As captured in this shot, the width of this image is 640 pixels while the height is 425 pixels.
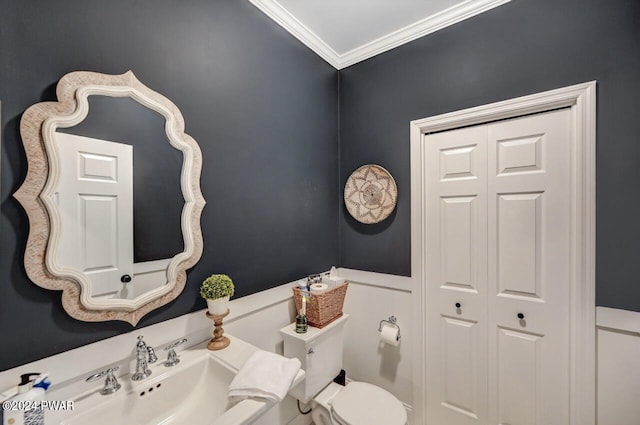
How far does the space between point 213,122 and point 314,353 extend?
1414 mm

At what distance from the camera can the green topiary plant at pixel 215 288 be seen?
3.82 ft

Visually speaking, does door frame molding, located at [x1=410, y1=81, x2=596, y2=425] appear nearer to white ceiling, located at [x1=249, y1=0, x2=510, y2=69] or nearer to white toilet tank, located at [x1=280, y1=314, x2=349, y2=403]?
white ceiling, located at [x1=249, y1=0, x2=510, y2=69]

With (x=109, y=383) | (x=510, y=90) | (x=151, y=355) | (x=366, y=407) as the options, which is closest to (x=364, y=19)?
(x=510, y=90)

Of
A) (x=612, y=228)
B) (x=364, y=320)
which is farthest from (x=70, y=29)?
(x=612, y=228)

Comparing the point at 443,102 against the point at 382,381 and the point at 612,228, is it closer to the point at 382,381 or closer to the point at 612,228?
the point at 612,228

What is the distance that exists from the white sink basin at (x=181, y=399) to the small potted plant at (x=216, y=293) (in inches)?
7.5

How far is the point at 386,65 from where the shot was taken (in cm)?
191

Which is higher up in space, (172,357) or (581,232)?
(581,232)

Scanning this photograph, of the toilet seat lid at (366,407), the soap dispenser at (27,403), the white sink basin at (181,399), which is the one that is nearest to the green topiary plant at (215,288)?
the white sink basin at (181,399)

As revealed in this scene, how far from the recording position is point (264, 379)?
921mm

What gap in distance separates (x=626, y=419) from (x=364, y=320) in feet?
4.42

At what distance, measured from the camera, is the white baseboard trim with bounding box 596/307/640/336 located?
3.92 feet

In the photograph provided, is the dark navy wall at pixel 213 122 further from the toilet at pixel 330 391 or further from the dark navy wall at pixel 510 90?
the toilet at pixel 330 391

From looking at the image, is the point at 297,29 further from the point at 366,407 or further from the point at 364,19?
the point at 366,407
